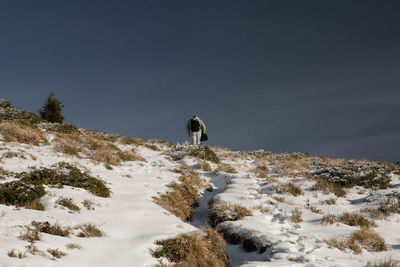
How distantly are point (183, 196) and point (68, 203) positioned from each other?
4.79m

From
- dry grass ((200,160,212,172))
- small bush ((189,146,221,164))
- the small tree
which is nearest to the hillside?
dry grass ((200,160,212,172))

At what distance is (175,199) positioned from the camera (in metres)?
10.2

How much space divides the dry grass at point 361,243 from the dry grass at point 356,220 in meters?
1.41

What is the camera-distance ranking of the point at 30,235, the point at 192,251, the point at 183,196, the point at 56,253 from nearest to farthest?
the point at 56,253 → the point at 30,235 → the point at 192,251 → the point at 183,196

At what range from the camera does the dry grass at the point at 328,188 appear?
468 inches

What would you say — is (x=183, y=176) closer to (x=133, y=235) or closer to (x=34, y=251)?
(x=133, y=235)

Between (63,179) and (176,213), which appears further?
(176,213)

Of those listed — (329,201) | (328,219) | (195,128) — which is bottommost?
(328,219)

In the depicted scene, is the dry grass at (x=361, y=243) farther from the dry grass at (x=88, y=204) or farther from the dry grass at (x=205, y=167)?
the dry grass at (x=205, y=167)

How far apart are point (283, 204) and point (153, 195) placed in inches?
187

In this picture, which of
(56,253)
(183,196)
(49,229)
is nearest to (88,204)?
(49,229)

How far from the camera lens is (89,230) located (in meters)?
5.86

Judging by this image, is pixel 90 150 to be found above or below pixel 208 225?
above

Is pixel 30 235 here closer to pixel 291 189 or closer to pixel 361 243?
pixel 361 243
